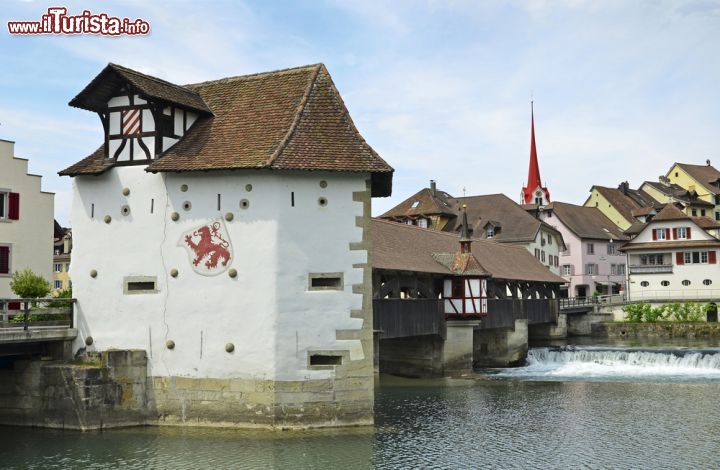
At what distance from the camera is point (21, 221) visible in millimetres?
27750

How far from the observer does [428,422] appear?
18.6 meters

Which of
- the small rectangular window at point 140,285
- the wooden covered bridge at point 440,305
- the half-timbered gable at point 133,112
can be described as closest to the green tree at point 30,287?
the small rectangular window at point 140,285

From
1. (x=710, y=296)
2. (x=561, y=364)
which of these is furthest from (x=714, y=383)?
(x=710, y=296)

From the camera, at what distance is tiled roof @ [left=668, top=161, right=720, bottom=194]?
72.8 metres

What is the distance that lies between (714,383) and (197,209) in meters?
18.7

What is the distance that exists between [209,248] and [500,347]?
19.2m

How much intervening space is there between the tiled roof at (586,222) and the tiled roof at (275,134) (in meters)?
46.4

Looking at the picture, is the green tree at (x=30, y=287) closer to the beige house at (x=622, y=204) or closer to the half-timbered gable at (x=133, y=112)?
the half-timbered gable at (x=133, y=112)

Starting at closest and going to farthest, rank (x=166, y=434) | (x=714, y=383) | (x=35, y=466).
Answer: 1. (x=35, y=466)
2. (x=166, y=434)
3. (x=714, y=383)

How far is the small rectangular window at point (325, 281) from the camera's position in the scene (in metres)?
16.8

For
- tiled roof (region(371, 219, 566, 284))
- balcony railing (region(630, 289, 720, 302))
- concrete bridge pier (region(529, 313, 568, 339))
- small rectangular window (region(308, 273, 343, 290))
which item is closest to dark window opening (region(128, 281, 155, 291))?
small rectangular window (region(308, 273, 343, 290))

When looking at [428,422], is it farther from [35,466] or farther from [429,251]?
[429,251]

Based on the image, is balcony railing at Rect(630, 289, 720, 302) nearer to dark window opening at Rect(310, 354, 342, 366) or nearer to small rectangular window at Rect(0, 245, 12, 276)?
dark window opening at Rect(310, 354, 342, 366)

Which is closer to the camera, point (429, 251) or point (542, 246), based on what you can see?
point (429, 251)
